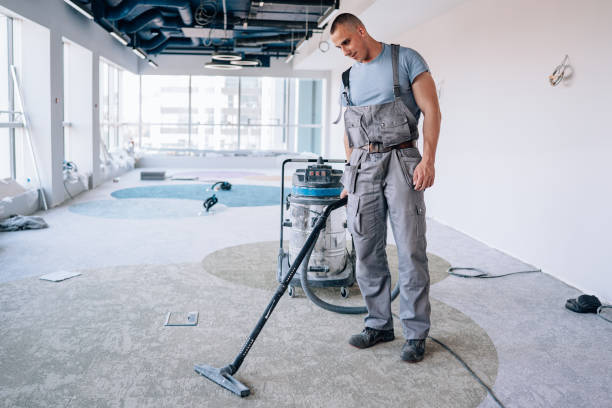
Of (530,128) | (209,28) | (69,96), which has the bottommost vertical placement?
(530,128)

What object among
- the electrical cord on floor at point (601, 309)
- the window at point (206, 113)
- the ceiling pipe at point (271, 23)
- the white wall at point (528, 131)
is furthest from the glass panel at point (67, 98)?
the electrical cord on floor at point (601, 309)

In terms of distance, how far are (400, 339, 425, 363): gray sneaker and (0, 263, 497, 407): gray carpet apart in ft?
0.13

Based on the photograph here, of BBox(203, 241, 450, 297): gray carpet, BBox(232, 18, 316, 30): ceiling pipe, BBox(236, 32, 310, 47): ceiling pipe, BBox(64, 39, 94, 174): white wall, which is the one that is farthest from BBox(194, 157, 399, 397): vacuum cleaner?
BBox(236, 32, 310, 47): ceiling pipe

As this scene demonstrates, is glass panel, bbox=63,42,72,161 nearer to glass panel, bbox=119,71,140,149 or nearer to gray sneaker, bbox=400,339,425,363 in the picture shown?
glass panel, bbox=119,71,140,149

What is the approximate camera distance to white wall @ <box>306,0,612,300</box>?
3.56 meters

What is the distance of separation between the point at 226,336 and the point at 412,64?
1586 mm

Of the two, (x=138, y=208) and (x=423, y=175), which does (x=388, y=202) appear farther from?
(x=138, y=208)

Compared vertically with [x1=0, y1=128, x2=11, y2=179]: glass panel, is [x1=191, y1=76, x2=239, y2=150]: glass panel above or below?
above

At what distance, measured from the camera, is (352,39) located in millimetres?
2354

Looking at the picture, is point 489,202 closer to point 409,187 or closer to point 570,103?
point 570,103

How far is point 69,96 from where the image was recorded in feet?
28.1

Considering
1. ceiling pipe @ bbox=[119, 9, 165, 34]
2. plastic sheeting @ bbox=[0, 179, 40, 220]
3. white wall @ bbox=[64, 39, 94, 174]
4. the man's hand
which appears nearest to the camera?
the man's hand

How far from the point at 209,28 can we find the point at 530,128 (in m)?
5.87

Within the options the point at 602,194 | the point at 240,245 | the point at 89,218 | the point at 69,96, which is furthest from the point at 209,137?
the point at 602,194
